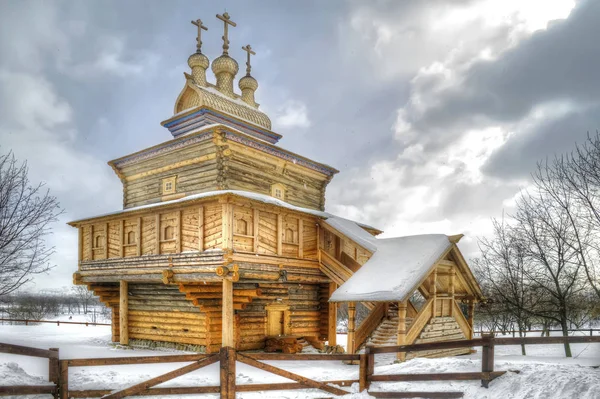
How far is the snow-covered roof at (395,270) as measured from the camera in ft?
45.0

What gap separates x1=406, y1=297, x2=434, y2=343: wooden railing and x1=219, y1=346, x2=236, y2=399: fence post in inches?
333

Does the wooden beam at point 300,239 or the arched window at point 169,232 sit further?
the wooden beam at point 300,239

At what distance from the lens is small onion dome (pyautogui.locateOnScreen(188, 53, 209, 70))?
2486 cm

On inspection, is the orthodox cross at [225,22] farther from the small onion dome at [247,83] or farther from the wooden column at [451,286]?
the wooden column at [451,286]

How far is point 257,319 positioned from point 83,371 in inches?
339

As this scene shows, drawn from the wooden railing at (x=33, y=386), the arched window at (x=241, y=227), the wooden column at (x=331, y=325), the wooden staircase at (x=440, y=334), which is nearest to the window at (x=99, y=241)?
the arched window at (x=241, y=227)

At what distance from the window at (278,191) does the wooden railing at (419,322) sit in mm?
8190

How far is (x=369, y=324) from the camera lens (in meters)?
16.3

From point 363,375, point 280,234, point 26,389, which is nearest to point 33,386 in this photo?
point 26,389

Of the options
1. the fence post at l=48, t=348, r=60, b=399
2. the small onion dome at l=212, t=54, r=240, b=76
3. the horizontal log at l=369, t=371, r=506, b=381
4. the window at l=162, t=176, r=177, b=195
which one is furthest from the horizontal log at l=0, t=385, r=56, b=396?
the small onion dome at l=212, t=54, r=240, b=76

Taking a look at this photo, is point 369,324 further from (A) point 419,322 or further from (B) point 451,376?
(B) point 451,376

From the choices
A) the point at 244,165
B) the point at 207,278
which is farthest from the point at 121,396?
the point at 244,165

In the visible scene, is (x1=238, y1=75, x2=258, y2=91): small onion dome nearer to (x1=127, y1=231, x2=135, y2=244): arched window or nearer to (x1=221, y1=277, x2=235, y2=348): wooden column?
(x1=127, y1=231, x2=135, y2=244): arched window

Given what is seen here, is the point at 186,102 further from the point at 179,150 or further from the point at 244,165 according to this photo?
the point at 244,165
